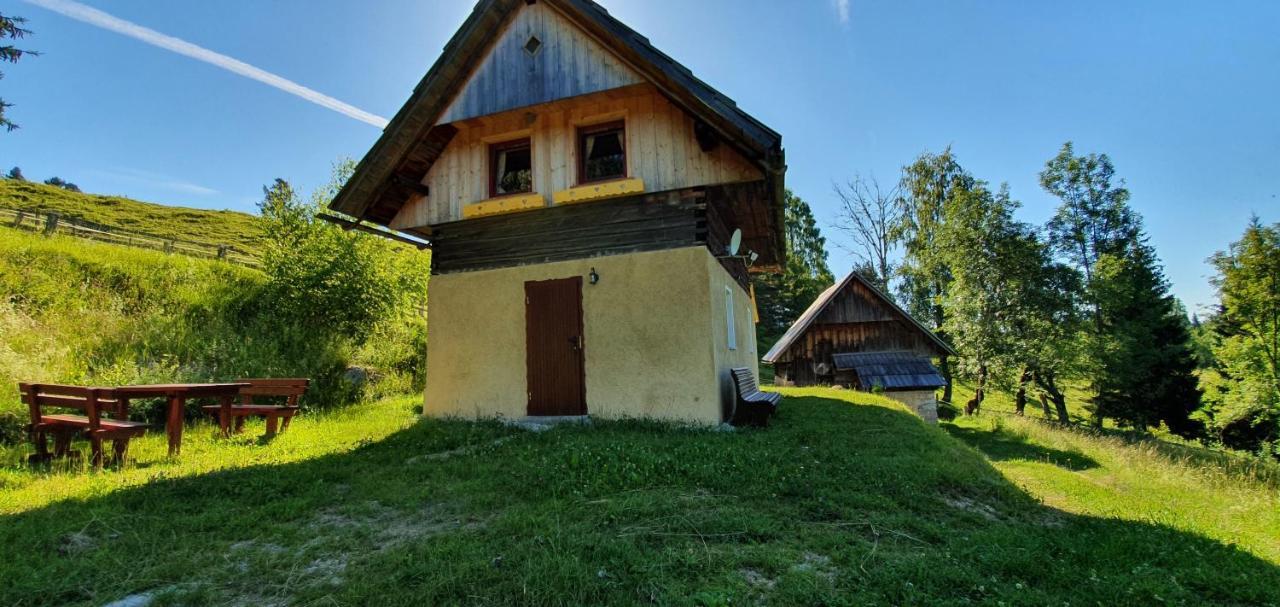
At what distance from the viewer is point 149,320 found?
37.0 ft

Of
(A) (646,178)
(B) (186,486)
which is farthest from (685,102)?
(B) (186,486)

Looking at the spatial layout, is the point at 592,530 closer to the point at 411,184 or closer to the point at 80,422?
the point at 80,422

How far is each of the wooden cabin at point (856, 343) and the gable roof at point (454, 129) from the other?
9.37 m

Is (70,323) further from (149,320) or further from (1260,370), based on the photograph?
(1260,370)

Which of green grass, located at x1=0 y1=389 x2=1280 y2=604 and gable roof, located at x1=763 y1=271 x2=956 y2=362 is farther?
gable roof, located at x1=763 y1=271 x2=956 y2=362

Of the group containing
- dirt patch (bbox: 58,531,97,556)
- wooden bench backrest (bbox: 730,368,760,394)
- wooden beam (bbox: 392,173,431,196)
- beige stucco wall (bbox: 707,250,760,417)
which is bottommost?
dirt patch (bbox: 58,531,97,556)

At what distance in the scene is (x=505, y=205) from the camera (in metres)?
8.55

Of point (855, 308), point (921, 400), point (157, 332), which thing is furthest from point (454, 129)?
point (921, 400)

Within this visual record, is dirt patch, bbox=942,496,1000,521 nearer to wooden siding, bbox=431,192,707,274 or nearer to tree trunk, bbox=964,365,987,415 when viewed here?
wooden siding, bbox=431,192,707,274

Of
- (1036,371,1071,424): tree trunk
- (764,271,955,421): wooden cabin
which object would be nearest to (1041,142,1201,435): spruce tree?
(1036,371,1071,424): tree trunk

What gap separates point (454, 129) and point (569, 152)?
2.29 meters

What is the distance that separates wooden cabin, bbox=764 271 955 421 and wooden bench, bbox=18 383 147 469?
55.3 feet

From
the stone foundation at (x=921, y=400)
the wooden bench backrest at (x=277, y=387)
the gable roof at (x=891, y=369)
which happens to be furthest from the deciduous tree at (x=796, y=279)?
the wooden bench backrest at (x=277, y=387)

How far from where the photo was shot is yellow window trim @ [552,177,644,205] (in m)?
7.85
